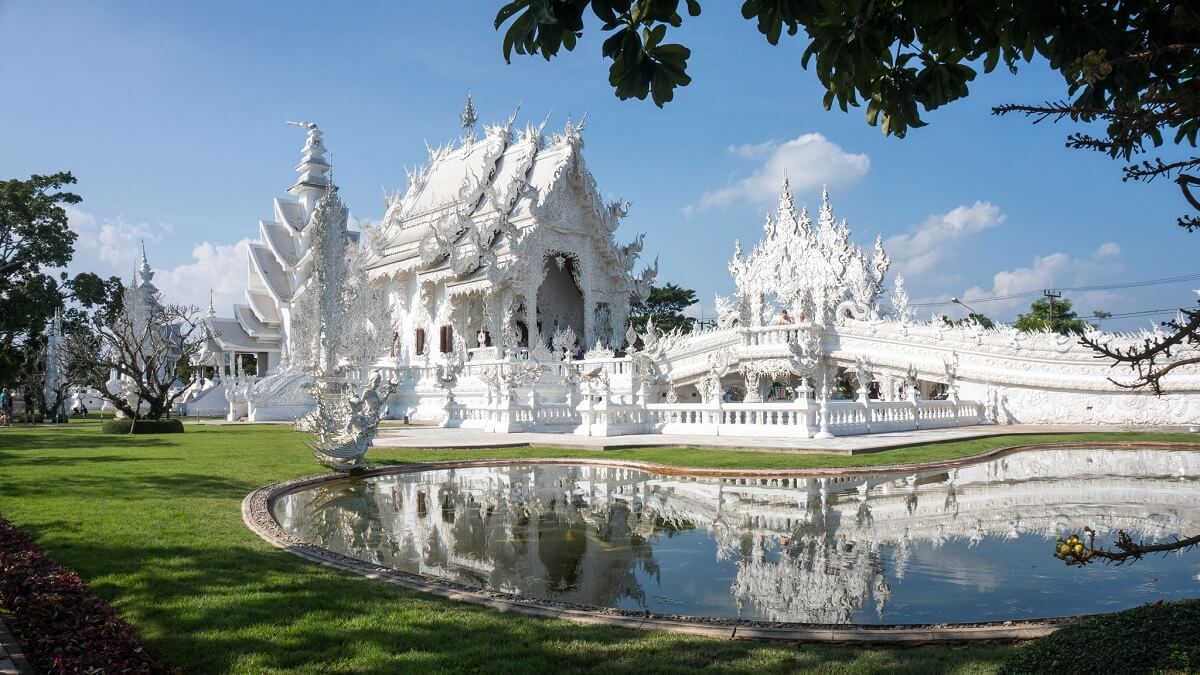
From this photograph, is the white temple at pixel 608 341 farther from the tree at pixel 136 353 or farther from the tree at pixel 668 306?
the tree at pixel 668 306

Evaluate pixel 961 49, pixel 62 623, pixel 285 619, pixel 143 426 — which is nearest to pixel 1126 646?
pixel 961 49

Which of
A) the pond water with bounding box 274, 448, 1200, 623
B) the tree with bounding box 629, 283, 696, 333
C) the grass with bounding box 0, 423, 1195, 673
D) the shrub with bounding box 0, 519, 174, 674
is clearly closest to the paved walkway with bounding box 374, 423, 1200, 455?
the pond water with bounding box 274, 448, 1200, 623

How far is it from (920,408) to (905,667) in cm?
1841

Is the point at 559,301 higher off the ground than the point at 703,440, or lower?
higher

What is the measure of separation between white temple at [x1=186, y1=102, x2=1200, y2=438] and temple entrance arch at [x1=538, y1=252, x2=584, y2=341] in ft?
0.31

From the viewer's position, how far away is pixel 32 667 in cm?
382

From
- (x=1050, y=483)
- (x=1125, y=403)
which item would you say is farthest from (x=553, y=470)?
(x=1125, y=403)

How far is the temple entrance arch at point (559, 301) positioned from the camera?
103 ft

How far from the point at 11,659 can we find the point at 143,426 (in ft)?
62.9

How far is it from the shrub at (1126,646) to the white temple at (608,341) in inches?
553

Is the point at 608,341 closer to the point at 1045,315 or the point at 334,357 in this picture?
the point at 334,357

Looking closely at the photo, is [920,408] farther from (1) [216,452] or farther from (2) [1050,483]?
(1) [216,452]

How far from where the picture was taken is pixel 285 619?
14.7 feet

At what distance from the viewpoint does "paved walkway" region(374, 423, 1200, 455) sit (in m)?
14.6
